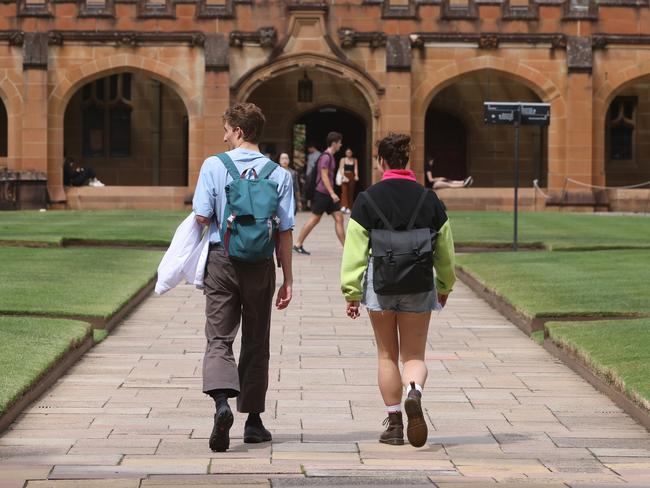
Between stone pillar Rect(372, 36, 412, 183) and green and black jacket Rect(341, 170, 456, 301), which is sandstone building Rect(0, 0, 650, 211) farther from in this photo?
green and black jacket Rect(341, 170, 456, 301)

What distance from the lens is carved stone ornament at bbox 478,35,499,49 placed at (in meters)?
35.1

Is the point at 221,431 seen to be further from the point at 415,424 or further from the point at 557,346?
the point at 557,346

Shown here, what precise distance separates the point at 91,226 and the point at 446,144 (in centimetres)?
1557

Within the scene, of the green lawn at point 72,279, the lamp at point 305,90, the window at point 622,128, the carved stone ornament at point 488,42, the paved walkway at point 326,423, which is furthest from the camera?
the window at point 622,128

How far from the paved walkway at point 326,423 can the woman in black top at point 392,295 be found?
1.09ft

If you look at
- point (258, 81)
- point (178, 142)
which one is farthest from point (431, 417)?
point (178, 142)

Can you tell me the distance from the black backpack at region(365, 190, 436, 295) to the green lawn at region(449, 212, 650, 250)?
13305 mm

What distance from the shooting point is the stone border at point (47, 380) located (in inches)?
338

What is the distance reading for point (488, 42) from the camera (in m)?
35.2

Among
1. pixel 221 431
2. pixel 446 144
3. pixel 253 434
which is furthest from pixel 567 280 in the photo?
pixel 446 144

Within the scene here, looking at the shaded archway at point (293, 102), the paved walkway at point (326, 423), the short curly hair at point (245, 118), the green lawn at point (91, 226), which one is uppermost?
the shaded archway at point (293, 102)

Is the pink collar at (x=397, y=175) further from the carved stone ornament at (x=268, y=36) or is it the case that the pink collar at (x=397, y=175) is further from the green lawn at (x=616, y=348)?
the carved stone ornament at (x=268, y=36)

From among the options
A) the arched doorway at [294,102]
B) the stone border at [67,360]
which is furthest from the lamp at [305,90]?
the stone border at [67,360]

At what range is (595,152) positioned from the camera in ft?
117
